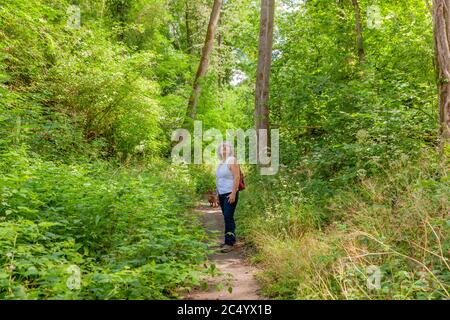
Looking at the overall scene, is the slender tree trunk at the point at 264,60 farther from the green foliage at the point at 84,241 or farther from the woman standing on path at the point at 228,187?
the green foliage at the point at 84,241

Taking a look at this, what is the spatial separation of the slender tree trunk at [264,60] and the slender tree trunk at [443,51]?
5.53m

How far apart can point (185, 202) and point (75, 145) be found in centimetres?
338

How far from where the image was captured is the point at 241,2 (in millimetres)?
20875

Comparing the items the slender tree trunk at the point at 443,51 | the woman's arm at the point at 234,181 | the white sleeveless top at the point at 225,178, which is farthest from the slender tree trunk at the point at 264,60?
the slender tree trunk at the point at 443,51

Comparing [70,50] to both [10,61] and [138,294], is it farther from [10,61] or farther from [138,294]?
[138,294]

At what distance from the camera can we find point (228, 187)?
7.63 meters

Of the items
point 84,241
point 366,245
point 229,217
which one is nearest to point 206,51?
point 229,217

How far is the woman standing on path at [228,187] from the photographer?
24.6 ft

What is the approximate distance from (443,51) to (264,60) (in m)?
5.82

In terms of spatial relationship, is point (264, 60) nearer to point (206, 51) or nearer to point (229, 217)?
point (206, 51)

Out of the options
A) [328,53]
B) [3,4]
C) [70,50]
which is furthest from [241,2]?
[3,4]

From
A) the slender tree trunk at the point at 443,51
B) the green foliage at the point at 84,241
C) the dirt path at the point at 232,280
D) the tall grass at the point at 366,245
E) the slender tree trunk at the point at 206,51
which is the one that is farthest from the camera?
the slender tree trunk at the point at 206,51

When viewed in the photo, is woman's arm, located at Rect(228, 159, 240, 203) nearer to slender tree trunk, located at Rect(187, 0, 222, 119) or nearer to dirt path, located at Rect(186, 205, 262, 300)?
dirt path, located at Rect(186, 205, 262, 300)

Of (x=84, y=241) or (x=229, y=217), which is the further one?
(x=229, y=217)
